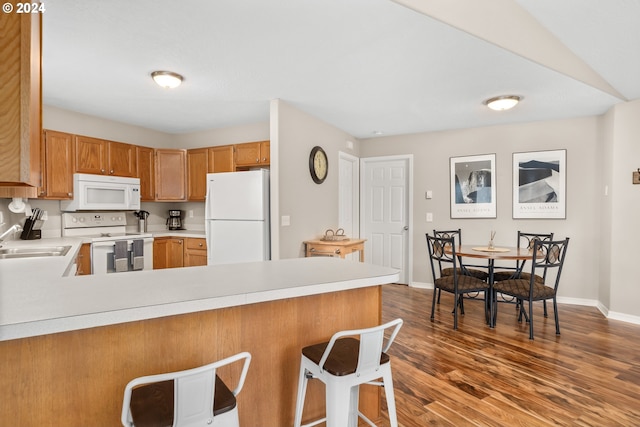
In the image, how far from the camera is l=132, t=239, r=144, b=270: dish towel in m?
4.15

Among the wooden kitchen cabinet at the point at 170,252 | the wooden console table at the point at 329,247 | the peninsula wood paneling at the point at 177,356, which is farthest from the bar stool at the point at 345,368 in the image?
the wooden kitchen cabinet at the point at 170,252

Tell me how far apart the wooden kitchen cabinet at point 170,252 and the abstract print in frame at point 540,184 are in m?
4.58

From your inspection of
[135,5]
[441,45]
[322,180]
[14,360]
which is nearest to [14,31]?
[14,360]

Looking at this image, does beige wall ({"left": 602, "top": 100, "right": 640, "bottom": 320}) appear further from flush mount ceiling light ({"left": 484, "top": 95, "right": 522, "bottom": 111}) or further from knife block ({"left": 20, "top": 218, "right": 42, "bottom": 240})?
knife block ({"left": 20, "top": 218, "right": 42, "bottom": 240})

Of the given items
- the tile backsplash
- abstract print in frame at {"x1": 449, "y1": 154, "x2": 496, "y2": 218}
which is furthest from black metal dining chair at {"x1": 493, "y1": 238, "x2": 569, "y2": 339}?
the tile backsplash

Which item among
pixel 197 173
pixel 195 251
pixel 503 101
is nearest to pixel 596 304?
pixel 503 101

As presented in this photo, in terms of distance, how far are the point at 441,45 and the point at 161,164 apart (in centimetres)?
408

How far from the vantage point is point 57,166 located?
3.82m

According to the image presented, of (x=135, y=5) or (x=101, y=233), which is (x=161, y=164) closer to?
(x=101, y=233)

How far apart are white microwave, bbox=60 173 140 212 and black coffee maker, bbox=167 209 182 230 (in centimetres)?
74

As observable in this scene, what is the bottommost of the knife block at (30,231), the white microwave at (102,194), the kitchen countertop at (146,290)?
the kitchen countertop at (146,290)

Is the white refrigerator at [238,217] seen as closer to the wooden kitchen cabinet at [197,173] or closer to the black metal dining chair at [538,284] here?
the wooden kitchen cabinet at [197,173]

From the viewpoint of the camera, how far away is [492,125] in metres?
4.68

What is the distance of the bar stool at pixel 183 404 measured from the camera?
95 cm
